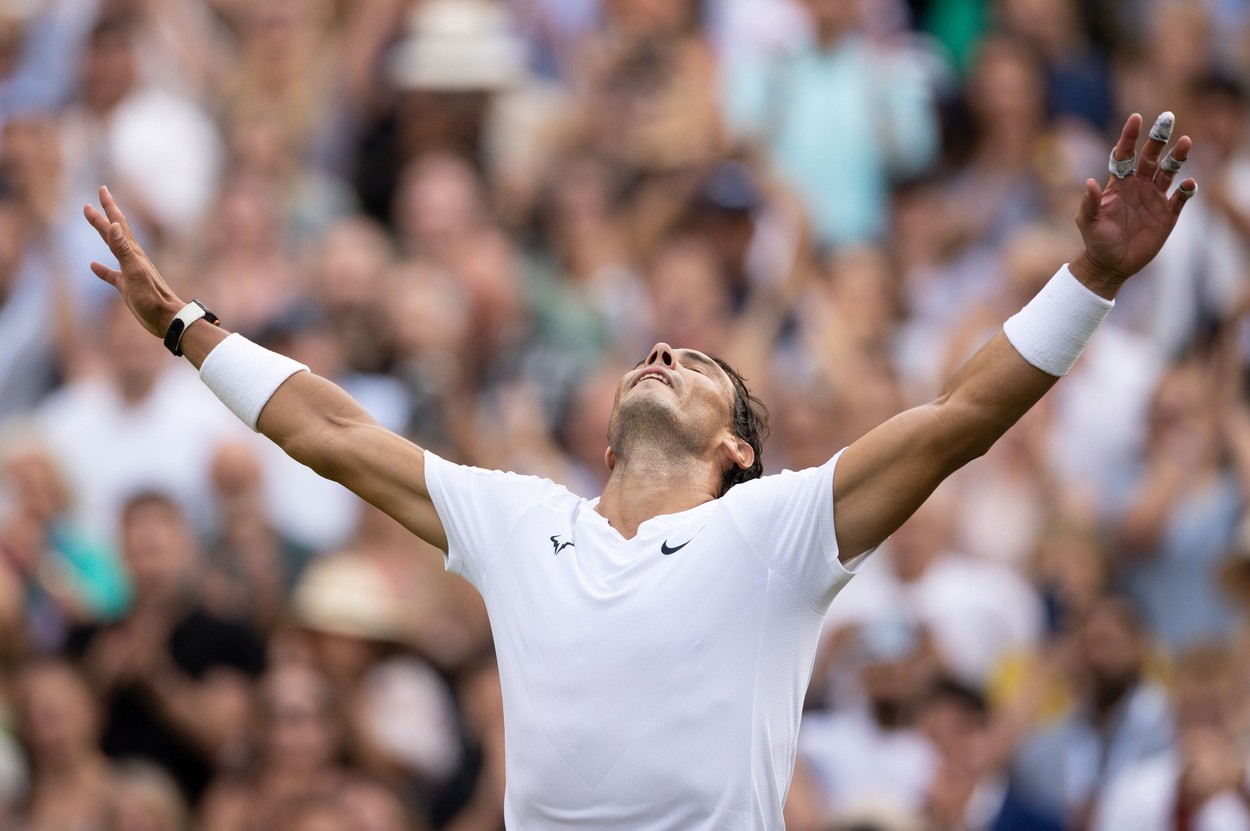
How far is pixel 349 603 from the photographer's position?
9.02 meters

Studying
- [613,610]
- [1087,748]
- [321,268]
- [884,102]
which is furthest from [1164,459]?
[613,610]

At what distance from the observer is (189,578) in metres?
9.23

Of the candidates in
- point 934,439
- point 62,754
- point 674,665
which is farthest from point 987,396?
point 62,754

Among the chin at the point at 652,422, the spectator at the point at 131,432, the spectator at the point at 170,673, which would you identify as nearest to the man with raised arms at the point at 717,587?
the chin at the point at 652,422

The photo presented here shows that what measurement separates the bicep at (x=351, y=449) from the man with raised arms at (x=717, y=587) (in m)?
0.17

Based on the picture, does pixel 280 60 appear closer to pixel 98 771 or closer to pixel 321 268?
pixel 321 268

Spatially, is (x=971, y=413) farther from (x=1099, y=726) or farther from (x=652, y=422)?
(x=1099, y=726)

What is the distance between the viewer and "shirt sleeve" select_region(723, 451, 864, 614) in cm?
481

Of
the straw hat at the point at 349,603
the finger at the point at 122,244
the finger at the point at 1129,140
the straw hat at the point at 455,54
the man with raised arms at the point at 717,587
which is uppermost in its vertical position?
the straw hat at the point at 455,54

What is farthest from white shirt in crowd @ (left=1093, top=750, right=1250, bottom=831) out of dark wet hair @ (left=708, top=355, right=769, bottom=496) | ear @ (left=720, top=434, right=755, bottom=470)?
ear @ (left=720, top=434, right=755, bottom=470)

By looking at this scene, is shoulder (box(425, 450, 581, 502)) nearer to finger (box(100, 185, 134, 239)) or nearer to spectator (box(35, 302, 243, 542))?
finger (box(100, 185, 134, 239))

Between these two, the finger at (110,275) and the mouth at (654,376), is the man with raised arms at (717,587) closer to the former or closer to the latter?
the mouth at (654,376)

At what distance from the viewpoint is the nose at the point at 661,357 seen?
5605 mm

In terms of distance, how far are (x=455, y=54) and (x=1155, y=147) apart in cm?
785
